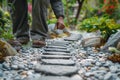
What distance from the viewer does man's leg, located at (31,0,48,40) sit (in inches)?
136

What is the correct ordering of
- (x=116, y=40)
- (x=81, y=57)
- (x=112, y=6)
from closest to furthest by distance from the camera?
(x=81, y=57)
(x=116, y=40)
(x=112, y=6)

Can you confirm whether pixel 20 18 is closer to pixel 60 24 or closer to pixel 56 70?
pixel 60 24

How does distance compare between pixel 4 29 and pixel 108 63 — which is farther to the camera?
pixel 4 29

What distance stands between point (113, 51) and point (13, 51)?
112cm

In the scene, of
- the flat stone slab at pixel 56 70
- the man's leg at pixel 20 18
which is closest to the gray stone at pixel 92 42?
the man's leg at pixel 20 18

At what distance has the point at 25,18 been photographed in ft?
12.3

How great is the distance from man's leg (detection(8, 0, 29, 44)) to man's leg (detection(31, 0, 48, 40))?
17 centimetres

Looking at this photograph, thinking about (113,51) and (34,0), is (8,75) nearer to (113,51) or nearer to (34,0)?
(113,51)

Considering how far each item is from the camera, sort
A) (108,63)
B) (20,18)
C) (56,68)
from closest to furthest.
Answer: (56,68), (108,63), (20,18)

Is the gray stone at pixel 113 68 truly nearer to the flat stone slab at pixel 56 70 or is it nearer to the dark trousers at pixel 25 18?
the flat stone slab at pixel 56 70

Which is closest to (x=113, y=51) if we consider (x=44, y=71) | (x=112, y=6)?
(x=44, y=71)

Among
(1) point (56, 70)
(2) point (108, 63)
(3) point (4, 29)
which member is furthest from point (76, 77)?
(3) point (4, 29)

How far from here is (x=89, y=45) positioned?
11.7 feet

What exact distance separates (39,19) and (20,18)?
360 millimetres
